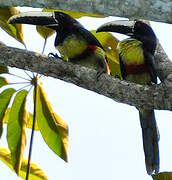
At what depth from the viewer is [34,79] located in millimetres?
4648

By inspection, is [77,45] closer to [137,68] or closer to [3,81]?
[137,68]

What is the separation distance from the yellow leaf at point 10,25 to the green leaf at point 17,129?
59 centimetres

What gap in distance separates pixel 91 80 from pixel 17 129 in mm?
1155

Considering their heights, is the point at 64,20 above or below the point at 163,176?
above

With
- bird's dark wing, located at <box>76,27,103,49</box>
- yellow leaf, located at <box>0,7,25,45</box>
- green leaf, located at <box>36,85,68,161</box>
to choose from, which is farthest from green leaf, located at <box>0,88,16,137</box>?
bird's dark wing, located at <box>76,27,103,49</box>

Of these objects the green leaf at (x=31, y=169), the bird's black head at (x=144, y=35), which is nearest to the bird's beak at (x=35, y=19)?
the bird's black head at (x=144, y=35)

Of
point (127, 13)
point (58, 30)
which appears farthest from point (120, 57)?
point (127, 13)

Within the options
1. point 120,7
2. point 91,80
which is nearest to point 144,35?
point 91,80

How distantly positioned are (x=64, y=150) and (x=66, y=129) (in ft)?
0.71

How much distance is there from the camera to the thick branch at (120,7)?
126 inches

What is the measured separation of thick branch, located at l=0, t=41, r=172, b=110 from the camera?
3.75m

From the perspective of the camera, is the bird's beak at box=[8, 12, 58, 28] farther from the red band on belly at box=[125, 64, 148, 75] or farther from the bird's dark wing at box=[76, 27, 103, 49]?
the red band on belly at box=[125, 64, 148, 75]

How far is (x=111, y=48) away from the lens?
5.06m

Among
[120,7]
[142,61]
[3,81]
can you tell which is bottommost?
[3,81]
